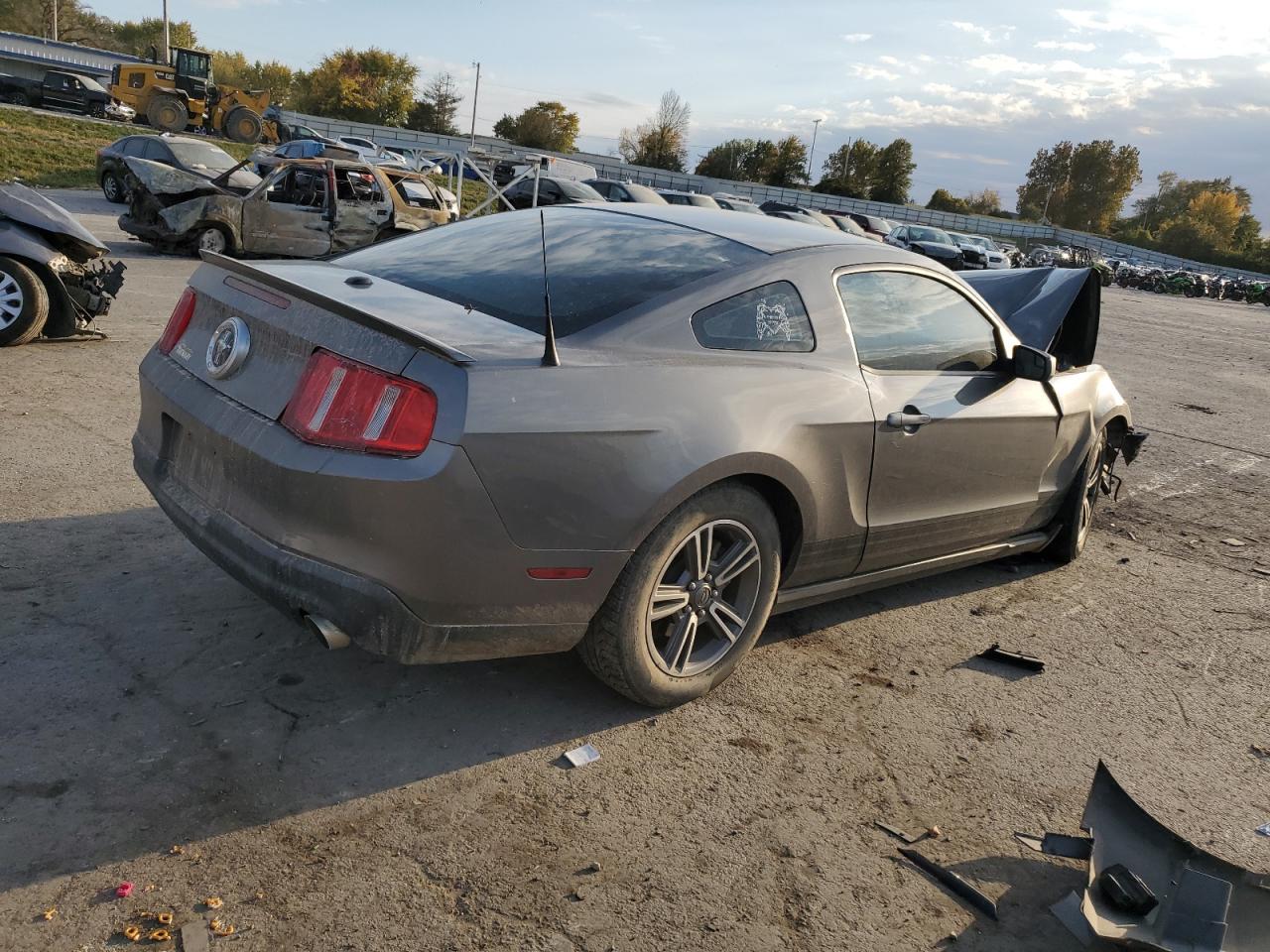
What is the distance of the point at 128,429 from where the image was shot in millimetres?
5977

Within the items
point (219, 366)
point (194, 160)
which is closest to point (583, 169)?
point (194, 160)

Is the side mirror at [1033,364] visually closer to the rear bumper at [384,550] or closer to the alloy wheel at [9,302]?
the rear bumper at [384,550]

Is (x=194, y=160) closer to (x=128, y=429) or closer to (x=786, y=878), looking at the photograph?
(x=128, y=429)

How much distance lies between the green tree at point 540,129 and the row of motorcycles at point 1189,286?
151 ft

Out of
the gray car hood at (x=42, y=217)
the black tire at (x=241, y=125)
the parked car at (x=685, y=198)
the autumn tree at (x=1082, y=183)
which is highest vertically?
the autumn tree at (x=1082, y=183)

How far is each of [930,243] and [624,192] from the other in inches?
488

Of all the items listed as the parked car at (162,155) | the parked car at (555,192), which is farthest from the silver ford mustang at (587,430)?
the parked car at (555,192)

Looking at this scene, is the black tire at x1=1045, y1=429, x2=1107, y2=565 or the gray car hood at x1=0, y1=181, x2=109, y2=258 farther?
the gray car hood at x1=0, y1=181, x2=109, y2=258

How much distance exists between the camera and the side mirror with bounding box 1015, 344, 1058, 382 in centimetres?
440

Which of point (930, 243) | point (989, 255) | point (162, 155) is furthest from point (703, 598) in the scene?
point (989, 255)

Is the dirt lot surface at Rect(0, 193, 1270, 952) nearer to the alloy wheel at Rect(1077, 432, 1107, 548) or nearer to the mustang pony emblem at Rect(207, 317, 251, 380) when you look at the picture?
the alloy wheel at Rect(1077, 432, 1107, 548)

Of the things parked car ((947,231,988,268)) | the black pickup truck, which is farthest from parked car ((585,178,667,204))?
the black pickup truck

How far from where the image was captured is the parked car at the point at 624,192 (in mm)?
27578

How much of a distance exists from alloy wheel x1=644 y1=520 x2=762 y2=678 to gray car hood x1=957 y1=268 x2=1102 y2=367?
3.35 m
